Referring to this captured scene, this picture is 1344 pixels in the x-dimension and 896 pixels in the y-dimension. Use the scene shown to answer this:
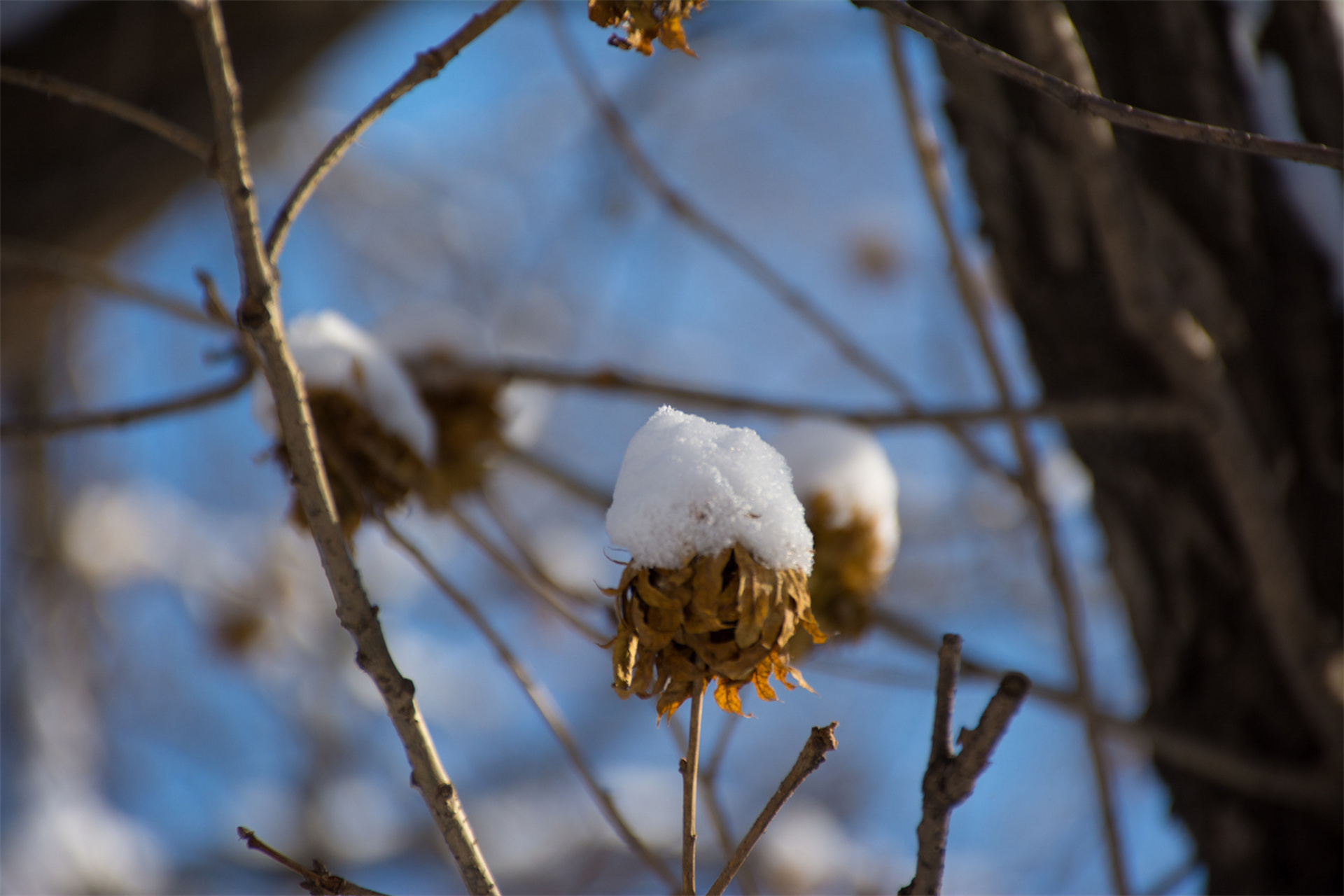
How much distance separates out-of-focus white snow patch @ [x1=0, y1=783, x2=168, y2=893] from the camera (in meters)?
2.09

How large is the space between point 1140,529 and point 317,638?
91.3 inches

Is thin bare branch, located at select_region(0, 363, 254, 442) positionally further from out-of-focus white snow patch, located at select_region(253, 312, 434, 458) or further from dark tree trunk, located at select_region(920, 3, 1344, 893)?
dark tree trunk, located at select_region(920, 3, 1344, 893)

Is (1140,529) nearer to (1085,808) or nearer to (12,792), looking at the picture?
(1085,808)

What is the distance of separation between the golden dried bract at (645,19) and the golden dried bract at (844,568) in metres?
0.44

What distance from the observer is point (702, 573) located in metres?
0.41

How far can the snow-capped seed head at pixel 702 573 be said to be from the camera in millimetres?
408

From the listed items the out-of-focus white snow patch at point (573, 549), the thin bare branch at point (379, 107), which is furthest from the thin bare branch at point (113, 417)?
the out-of-focus white snow patch at point (573, 549)

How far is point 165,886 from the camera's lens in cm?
229

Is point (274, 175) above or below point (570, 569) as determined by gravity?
above

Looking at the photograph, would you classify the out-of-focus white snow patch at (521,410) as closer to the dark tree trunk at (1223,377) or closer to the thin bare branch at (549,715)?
the thin bare branch at (549,715)

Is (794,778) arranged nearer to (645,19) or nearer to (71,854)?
(645,19)

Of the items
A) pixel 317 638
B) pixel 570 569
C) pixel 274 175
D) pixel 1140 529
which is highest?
pixel 274 175

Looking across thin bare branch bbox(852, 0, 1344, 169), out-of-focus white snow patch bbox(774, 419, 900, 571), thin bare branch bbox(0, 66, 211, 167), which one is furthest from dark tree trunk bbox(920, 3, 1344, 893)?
thin bare branch bbox(0, 66, 211, 167)

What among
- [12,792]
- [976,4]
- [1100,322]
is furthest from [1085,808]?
[12,792]
